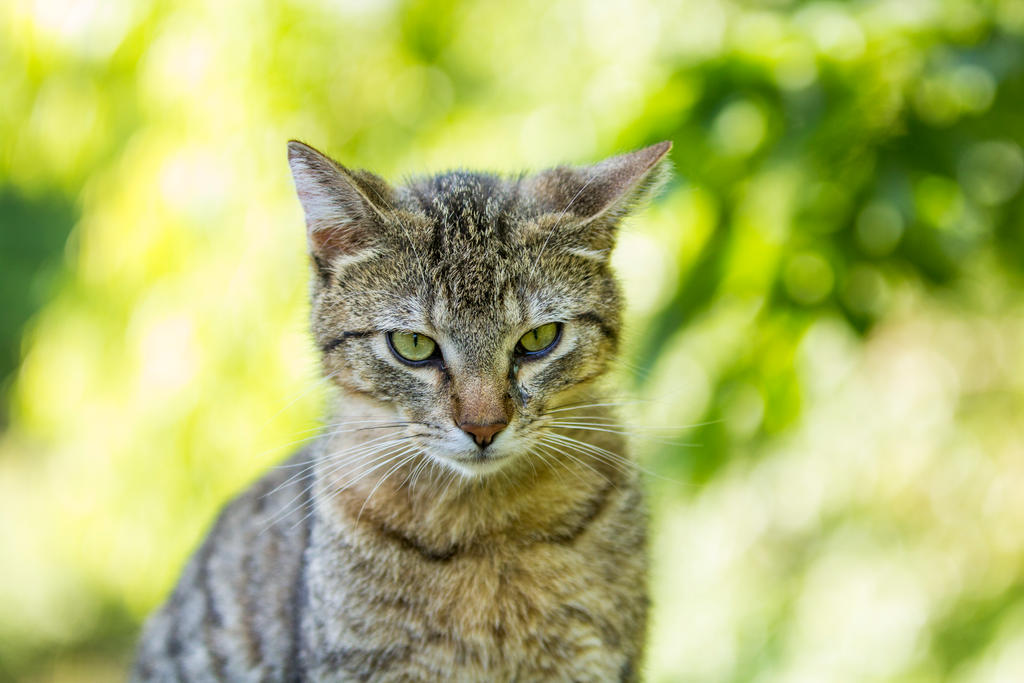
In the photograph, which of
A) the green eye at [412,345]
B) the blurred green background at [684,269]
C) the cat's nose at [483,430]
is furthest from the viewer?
the blurred green background at [684,269]

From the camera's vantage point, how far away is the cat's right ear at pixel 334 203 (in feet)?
6.49

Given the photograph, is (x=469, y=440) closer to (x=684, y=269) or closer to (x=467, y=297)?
(x=467, y=297)

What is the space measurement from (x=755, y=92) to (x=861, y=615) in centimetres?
239

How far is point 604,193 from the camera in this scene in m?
2.08

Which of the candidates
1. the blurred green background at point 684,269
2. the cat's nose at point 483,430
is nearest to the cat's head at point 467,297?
the cat's nose at point 483,430

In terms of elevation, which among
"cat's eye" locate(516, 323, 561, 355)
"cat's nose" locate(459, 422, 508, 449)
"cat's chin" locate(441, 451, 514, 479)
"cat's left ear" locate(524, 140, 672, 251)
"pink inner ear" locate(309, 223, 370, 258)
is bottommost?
"cat's chin" locate(441, 451, 514, 479)

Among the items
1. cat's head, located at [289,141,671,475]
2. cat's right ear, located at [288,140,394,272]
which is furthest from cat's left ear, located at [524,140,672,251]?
cat's right ear, located at [288,140,394,272]

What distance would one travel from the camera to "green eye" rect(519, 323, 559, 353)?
6.63ft

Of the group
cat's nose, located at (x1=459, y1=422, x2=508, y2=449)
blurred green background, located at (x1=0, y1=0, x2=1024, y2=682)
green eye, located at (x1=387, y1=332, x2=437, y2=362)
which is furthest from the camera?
blurred green background, located at (x1=0, y1=0, x2=1024, y2=682)

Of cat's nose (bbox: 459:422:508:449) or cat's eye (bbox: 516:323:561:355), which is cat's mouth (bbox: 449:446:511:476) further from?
cat's eye (bbox: 516:323:561:355)

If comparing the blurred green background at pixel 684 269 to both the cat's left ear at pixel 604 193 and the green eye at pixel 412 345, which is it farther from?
the green eye at pixel 412 345

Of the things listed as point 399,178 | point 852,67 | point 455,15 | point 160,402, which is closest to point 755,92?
point 852,67

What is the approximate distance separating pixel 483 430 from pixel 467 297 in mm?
279

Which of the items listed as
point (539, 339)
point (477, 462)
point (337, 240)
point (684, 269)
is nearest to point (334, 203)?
point (337, 240)
